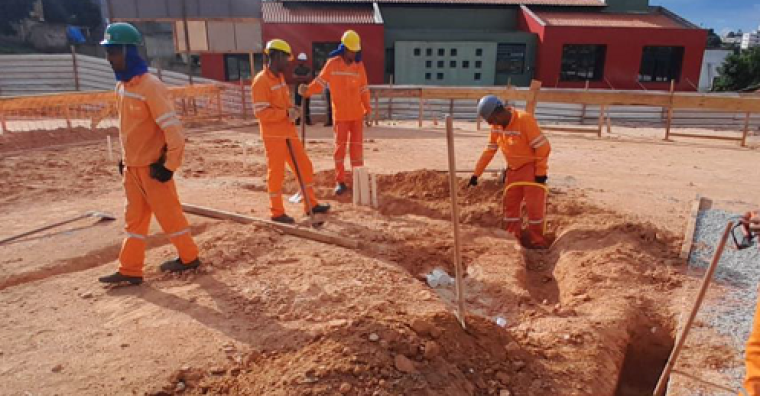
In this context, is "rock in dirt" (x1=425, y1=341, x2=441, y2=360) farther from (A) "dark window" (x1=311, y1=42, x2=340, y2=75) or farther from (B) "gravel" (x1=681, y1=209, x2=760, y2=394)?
(A) "dark window" (x1=311, y1=42, x2=340, y2=75)

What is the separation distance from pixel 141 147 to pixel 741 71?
30.5m

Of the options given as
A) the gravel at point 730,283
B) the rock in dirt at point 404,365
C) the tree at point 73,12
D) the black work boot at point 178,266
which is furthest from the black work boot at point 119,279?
the tree at point 73,12

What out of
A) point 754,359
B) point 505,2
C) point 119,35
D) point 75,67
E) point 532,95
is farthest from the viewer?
point 505,2

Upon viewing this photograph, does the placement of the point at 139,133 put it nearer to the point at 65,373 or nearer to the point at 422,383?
the point at 65,373

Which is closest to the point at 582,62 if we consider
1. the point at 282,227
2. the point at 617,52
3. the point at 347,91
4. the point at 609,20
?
the point at 617,52

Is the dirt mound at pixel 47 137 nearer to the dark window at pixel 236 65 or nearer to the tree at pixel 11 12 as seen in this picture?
the dark window at pixel 236 65

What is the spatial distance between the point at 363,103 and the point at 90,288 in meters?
4.06

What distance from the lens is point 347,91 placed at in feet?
21.9

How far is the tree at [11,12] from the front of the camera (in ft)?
95.9

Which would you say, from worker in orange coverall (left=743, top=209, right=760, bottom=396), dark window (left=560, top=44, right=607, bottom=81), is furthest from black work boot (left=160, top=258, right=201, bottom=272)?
dark window (left=560, top=44, right=607, bottom=81)

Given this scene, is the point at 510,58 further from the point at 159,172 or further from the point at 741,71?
the point at 159,172

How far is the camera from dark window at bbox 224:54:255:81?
67.1 feet

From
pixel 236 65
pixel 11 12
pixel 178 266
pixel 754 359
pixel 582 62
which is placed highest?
pixel 11 12

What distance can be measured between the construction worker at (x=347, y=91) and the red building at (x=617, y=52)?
15857mm
